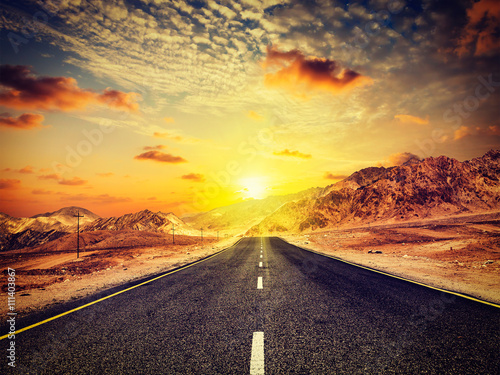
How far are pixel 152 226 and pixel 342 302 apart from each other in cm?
9826

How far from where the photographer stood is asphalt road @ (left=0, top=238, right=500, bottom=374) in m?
3.06

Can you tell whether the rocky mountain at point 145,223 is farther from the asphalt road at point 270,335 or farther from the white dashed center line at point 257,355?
the white dashed center line at point 257,355

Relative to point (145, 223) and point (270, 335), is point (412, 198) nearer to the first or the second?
point (270, 335)

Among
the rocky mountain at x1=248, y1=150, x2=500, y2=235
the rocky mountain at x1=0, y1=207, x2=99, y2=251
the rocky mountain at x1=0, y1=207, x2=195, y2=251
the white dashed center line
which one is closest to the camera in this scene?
the white dashed center line

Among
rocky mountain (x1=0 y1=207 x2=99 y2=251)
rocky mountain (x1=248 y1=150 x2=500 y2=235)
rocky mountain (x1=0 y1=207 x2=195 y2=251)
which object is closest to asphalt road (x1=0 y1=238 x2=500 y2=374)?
rocky mountain (x1=248 y1=150 x2=500 y2=235)

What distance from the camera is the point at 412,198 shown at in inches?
2938

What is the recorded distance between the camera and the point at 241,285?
773cm

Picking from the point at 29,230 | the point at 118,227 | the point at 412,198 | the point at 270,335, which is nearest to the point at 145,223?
the point at 118,227

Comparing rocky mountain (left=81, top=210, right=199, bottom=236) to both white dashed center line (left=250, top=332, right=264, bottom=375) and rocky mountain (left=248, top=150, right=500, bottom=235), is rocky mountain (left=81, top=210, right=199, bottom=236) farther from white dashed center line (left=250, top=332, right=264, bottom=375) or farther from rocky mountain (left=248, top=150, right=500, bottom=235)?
white dashed center line (left=250, top=332, right=264, bottom=375)

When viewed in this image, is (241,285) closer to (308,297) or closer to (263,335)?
(308,297)

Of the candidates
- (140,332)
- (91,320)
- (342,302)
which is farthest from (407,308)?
(91,320)

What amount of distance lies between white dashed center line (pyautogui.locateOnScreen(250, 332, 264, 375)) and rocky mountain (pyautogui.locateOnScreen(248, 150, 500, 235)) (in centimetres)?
7744

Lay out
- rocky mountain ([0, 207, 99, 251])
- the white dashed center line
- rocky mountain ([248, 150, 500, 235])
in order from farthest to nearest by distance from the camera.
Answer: rocky mountain ([0, 207, 99, 251]) < rocky mountain ([248, 150, 500, 235]) < the white dashed center line

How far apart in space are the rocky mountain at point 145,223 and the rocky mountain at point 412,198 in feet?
106
